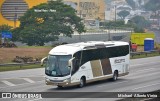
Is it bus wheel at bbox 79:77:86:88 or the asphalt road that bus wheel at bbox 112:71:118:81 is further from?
bus wheel at bbox 79:77:86:88

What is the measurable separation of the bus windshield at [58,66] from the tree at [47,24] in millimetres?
45397

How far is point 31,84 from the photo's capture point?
1268 inches

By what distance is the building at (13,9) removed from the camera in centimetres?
11638

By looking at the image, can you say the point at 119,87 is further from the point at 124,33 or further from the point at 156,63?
the point at 124,33

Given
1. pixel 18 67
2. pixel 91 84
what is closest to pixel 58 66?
pixel 91 84

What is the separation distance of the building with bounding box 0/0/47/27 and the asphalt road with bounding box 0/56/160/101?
246 feet

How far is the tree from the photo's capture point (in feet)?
248

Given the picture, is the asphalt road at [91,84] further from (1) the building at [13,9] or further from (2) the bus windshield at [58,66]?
(1) the building at [13,9]

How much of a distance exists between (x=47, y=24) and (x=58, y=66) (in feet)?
158

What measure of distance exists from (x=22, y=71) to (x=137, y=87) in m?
14.4

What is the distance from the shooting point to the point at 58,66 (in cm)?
2877

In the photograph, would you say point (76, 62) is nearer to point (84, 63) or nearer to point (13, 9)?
point (84, 63)

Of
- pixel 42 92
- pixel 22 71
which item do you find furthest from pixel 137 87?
pixel 22 71

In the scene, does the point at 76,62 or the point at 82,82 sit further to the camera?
the point at 82,82
